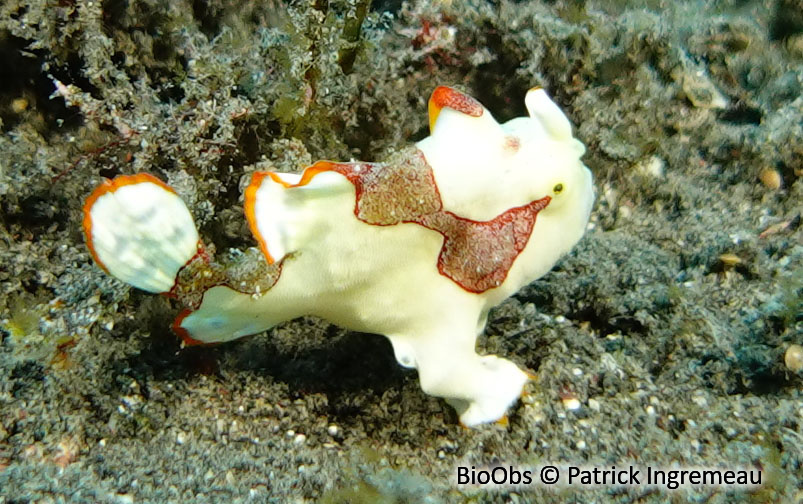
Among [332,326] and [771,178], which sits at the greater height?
[771,178]

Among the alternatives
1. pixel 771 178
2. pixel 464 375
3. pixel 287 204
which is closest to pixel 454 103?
pixel 287 204

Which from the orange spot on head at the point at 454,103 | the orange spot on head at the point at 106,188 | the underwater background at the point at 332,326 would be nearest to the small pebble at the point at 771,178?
the underwater background at the point at 332,326

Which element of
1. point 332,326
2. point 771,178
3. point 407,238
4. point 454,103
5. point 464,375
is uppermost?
point 454,103

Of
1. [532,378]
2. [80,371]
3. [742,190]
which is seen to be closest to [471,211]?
[532,378]

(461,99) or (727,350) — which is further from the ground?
(461,99)

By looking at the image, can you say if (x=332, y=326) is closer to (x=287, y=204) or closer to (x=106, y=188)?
(x=287, y=204)

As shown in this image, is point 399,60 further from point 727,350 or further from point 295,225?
point 727,350
